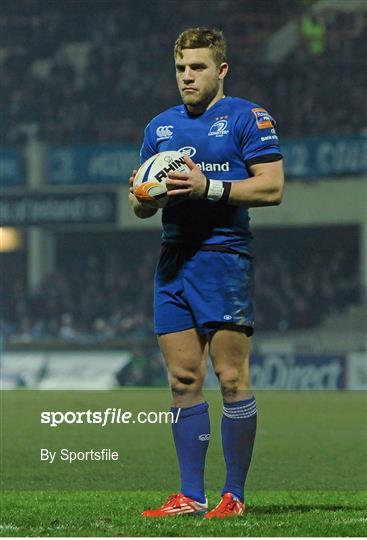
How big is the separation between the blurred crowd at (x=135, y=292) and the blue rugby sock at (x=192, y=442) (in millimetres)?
13895

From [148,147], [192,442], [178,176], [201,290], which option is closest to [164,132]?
[148,147]

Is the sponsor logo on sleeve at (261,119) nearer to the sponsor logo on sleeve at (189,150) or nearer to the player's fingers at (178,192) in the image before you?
the sponsor logo on sleeve at (189,150)

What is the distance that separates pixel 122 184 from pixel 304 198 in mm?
2717

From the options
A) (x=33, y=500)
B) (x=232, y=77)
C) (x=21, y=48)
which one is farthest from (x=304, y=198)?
(x=33, y=500)

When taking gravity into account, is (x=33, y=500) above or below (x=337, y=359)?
above

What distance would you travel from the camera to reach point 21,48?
20.3m

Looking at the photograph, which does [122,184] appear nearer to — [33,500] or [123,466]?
[123,466]

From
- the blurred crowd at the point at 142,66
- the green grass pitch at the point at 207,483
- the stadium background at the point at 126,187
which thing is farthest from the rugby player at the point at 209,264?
the blurred crowd at the point at 142,66

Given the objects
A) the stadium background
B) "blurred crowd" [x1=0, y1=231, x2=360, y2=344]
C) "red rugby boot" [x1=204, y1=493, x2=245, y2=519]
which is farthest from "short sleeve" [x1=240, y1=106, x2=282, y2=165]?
"blurred crowd" [x1=0, y1=231, x2=360, y2=344]

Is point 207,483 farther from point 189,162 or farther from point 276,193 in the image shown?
point 189,162

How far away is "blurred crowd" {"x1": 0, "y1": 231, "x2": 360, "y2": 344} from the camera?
62.0 ft

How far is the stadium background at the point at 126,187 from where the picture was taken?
18250mm

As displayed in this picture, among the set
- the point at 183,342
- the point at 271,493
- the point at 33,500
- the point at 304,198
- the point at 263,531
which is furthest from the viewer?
the point at 304,198

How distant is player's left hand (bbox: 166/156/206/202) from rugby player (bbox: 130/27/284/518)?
0.11 m
